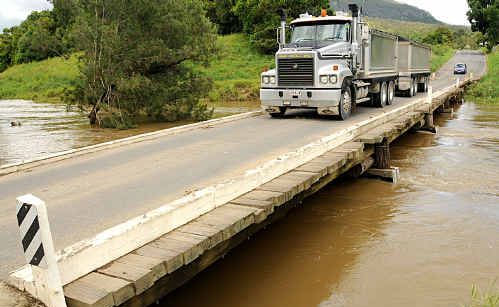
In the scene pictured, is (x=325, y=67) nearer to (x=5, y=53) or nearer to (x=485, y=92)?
(x=485, y=92)

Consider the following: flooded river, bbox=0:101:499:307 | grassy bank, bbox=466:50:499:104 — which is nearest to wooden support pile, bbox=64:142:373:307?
flooded river, bbox=0:101:499:307

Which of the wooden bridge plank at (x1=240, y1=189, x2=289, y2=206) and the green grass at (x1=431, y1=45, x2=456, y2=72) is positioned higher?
the green grass at (x1=431, y1=45, x2=456, y2=72)

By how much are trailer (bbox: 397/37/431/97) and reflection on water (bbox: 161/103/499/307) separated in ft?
35.6

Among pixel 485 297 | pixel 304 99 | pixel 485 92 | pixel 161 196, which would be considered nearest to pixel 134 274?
pixel 161 196

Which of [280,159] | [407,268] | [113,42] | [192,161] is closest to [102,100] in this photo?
[113,42]

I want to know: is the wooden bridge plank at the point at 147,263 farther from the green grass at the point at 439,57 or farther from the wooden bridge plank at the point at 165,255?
the green grass at the point at 439,57

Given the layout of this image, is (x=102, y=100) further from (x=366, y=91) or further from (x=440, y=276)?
(x=440, y=276)

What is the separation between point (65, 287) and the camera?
345 centimetres

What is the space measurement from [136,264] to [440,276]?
3.96m

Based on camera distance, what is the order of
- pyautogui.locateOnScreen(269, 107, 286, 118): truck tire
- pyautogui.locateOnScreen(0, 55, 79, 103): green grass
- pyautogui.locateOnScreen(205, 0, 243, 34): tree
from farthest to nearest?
pyautogui.locateOnScreen(205, 0, 243, 34): tree
pyautogui.locateOnScreen(0, 55, 79, 103): green grass
pyautogui.locateOnScreen(269, 107, 286, 118): truck tire

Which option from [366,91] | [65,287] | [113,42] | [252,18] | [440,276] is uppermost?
[252,18]

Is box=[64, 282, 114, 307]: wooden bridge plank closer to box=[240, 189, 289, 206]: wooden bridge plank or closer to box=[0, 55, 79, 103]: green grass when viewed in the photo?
box=[240, 189, 289, 206]: wooden bridge plank

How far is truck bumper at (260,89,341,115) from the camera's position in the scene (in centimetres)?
1261

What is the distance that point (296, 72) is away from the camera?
42.7ft
